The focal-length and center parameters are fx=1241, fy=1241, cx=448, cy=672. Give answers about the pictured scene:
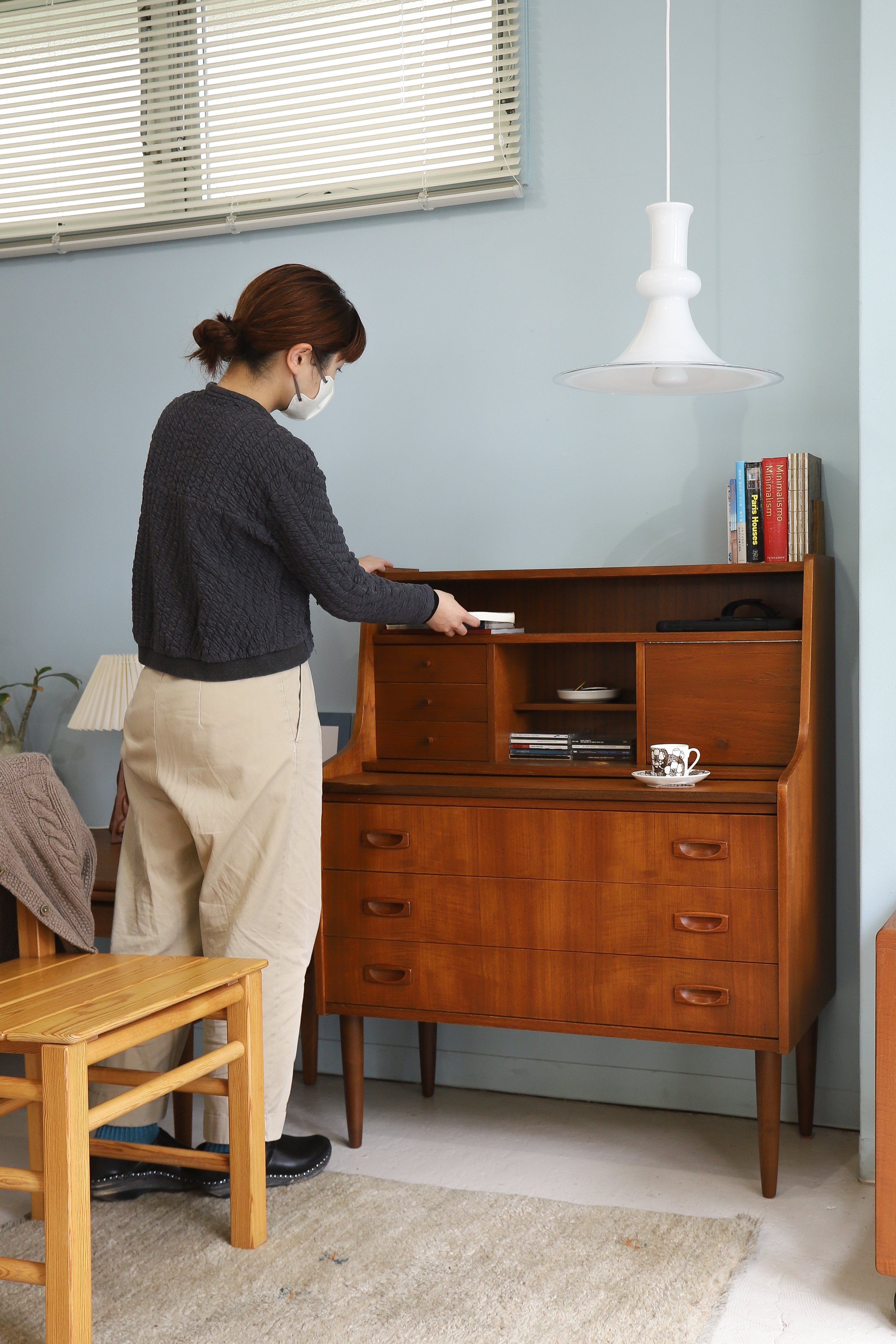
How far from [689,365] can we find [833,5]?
107 centimetres

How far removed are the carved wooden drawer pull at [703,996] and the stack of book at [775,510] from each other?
817 mm

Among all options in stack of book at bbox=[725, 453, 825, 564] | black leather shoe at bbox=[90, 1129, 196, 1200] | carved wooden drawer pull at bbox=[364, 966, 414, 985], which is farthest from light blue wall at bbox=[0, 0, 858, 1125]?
black leather shoe at bbox=[90, 1129, 196, 1200]

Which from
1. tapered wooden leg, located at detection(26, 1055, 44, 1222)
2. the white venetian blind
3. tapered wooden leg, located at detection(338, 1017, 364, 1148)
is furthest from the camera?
the white venetian blind

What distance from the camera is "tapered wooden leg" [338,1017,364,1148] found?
Result: 2.50 m

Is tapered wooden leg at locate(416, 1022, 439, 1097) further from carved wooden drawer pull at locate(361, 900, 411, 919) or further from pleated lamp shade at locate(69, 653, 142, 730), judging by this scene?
pleated lamp shade at locate(69, 653, 142, 730)

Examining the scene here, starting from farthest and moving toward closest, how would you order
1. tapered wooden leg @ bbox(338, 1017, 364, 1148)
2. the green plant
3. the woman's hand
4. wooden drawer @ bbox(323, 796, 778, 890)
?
the green plant → tapered wooden leg @ bbox(338, 1017, 364, 1148) → the woman's hand → wooden drawer @ bbox(323, 796, 778, 890)

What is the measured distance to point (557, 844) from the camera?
231cm

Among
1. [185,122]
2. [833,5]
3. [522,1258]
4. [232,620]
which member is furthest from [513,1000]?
[185,122]

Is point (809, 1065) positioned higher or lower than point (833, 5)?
lower

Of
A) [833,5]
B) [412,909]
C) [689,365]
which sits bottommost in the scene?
[412,909]

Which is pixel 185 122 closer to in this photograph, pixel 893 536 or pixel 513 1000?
pixel 893 536

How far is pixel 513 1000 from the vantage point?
2355 mm

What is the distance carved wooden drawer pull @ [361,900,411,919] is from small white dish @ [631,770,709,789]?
0.52m

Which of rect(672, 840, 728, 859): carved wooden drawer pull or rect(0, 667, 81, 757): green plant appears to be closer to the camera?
rect(672, 840, 728, 859): carved wooden drawer pull
